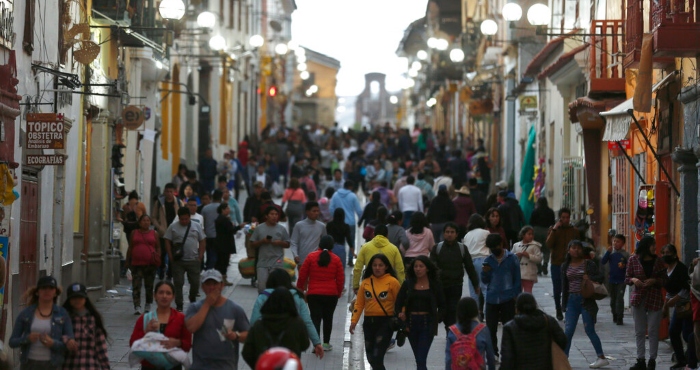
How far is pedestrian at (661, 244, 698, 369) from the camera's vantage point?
15.2 metres

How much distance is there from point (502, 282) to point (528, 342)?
188 inches

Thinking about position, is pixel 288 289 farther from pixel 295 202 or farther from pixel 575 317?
pixel 295 202

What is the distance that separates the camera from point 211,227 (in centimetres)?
2328

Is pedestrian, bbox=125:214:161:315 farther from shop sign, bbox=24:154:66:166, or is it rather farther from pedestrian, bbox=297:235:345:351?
pedestrian, bbox=297:235:345:351

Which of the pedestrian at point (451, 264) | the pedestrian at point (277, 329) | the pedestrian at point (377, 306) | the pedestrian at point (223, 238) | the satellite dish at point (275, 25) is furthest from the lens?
the satellite dish at point (275, 25)

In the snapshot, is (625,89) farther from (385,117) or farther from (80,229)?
(385,117)

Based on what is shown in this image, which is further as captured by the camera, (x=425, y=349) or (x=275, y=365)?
(x=425, y=349)

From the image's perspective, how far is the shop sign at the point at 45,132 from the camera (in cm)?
1584

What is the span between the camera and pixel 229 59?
4038 cm

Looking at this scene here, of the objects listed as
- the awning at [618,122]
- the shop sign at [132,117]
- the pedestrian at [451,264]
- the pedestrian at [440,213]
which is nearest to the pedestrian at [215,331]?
the pedestrian at [451,264]

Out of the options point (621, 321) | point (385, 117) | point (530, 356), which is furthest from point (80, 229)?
point (385, 117)

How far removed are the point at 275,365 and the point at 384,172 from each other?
31.1 metres

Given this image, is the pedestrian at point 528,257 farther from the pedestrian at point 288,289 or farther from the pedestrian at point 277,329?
the pedestrian at point 277,329

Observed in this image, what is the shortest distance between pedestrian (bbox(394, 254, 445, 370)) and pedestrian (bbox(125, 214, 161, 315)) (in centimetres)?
640
